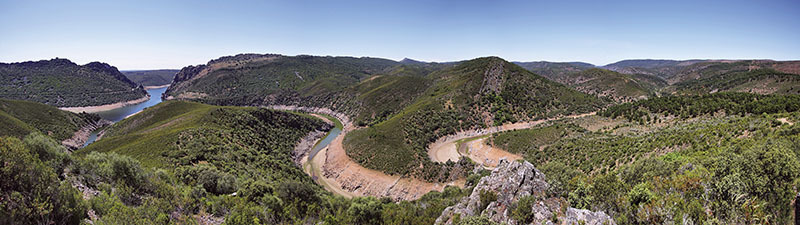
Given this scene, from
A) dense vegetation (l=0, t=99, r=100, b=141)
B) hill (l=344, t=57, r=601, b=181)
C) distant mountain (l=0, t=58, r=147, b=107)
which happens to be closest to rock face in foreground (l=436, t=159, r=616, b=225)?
hill (l=344, t=57, r=601, b=181)

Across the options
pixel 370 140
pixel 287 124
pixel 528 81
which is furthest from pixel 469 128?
pixel 287 124

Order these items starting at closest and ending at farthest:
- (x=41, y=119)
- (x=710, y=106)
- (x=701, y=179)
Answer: (x=701, y=179) → (x=710, y=106) → (x=41, y=119)

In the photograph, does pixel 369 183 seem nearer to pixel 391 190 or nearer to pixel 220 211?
pixel 391 190

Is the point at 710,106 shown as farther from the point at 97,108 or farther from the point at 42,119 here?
the point at 97,108

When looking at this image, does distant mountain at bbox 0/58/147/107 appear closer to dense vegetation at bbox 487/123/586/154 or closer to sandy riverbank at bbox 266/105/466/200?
sandy riverbank at bbox 266/105/466/200

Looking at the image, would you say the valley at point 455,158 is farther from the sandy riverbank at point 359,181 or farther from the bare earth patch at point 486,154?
the bare earth patch at point 486,154

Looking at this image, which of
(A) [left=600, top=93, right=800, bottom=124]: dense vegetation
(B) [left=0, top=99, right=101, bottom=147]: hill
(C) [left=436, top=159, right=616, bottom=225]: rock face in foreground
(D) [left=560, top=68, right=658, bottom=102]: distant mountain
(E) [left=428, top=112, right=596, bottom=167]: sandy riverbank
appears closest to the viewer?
(C) [left=436, top=159, right=616, bottom=225]: rock face in foreground

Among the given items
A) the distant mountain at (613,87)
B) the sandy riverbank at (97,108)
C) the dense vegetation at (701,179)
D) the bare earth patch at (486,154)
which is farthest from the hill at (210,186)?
the sandy riverbank at (97,108)

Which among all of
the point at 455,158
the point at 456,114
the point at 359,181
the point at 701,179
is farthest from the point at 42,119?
the point at 701,179
